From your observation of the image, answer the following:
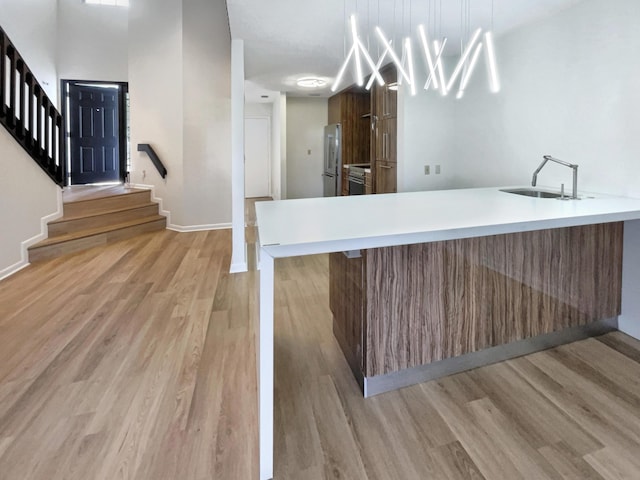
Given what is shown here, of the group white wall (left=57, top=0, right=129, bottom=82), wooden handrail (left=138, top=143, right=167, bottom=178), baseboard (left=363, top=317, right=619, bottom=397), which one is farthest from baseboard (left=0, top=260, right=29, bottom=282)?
white wall (left=57, top=0, right=129, bottom=82)

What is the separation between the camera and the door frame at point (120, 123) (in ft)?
22.2

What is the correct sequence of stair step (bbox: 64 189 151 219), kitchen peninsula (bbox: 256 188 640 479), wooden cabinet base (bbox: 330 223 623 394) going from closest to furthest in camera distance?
kitchen peninsula (bbox: 256 188 640 479) < wooden cabinet base (bbox: 330 223 623 394) < stair step (bbox: 64 189 151 219)

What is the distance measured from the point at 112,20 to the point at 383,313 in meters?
7.72

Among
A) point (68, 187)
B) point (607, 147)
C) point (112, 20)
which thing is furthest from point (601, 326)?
point (112, 20)

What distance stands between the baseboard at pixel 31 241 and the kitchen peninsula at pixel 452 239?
117 inches

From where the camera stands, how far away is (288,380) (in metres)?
2.09

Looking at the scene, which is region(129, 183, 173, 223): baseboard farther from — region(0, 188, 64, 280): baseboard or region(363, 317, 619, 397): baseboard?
region(363, 317, 619, 397): baseboard

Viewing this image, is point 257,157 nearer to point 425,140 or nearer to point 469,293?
point 425,140

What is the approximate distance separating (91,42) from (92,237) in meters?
4.10

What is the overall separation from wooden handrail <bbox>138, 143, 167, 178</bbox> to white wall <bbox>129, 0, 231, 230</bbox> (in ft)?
0.30

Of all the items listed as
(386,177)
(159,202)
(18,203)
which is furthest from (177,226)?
(386,177)

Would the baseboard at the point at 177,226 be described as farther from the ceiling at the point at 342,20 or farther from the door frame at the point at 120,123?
the ceiling at the point at 342,20

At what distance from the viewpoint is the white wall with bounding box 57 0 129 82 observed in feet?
21.8

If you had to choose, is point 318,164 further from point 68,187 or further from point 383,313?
point 383,313
